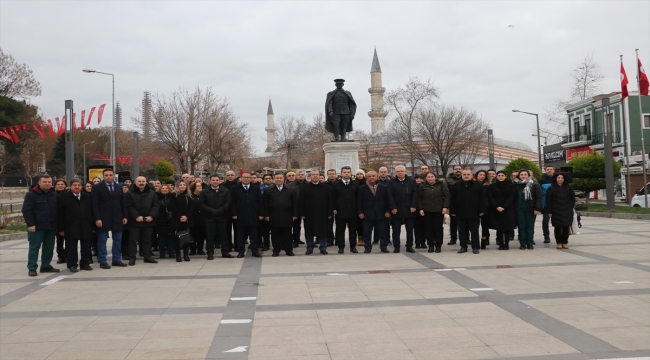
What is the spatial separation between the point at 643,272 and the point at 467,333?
500cm

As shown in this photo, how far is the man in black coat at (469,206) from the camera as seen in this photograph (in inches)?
478

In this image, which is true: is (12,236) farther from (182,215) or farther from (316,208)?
(316,208)

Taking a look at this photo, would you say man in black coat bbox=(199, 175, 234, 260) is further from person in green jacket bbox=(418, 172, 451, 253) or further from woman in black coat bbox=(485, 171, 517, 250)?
woman in black coat bbox=(485, 171, 517, 250)

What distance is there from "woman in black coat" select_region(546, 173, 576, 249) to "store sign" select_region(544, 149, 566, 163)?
41978mm

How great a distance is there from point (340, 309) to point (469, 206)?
6036 millimetres

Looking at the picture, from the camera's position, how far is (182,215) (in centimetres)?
1169

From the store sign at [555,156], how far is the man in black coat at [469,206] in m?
43.0

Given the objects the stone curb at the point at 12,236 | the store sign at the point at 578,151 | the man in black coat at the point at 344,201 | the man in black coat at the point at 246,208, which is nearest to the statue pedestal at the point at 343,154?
the man in black coat at the point at 344,201

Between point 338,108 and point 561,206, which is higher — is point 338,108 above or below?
above

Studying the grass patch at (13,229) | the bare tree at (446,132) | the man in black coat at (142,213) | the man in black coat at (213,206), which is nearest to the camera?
the man in black coat at (142,213)

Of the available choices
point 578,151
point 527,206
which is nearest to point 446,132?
point 578,151

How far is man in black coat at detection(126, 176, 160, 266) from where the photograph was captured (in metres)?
11.4

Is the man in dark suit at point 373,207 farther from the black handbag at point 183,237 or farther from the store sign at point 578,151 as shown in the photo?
the store sign at point 578,151

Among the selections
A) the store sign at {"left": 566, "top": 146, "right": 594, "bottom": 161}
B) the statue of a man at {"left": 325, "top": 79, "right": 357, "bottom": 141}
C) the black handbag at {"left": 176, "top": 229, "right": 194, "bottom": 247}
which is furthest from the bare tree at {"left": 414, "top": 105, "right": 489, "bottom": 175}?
the black handbag at {"left": 176, "top": 229, "right": 194, "bottom": 247}
